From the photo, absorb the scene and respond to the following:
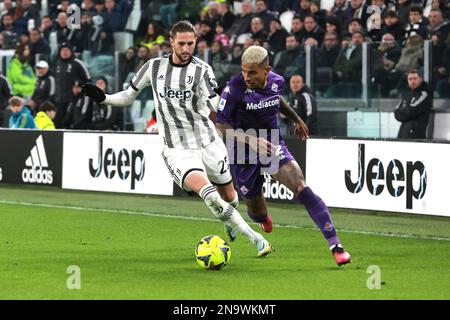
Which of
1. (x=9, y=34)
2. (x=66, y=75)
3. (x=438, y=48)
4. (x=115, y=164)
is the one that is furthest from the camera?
(x=9, y=34)

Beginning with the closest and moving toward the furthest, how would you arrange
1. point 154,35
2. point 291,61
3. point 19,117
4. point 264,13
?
point 291,61, point 264,13, point 19,117, point 154,35

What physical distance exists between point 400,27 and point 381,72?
0.87 meters

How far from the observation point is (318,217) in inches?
416

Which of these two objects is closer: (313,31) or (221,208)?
(221,208)

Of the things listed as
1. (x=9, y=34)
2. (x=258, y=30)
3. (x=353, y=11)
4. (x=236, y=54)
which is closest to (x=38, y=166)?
(x=236, y=54)

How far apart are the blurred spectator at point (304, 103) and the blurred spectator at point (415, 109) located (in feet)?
5.00

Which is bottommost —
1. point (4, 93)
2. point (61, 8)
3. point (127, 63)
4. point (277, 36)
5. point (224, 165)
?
point (224, 165)

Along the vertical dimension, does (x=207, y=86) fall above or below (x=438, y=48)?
below

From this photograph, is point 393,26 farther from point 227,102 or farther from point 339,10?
point 227,102

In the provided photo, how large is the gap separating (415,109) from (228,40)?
17.8 feet

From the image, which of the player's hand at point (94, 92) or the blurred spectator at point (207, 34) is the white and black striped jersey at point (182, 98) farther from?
the blurred spectator at point (207, 34)

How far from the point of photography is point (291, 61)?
1925 centimetres

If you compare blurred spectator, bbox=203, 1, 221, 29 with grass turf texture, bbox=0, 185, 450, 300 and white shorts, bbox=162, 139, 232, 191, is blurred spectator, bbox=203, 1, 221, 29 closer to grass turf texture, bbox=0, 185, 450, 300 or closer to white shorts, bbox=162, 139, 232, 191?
grass turf texture, bbox=0, 185, 450, 300

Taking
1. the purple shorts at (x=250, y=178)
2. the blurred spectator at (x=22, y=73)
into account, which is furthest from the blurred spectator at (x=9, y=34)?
the purple shorts at (x=250, y=178)
